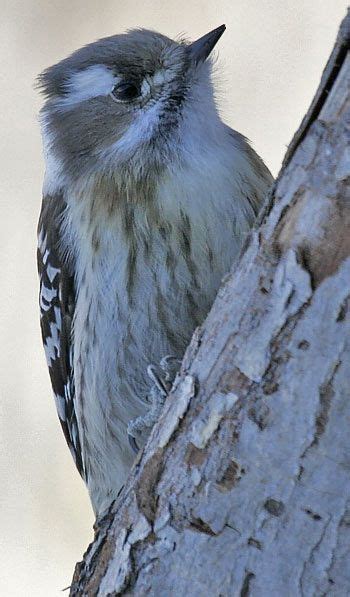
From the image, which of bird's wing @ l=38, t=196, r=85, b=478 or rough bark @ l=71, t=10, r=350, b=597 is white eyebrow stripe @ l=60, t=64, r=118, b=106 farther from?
rough bark @ l=71, t=10, r=350, b=597

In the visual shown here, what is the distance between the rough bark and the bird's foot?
70 cm

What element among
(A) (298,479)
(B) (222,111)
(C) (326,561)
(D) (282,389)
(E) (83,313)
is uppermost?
(B) (222,111)

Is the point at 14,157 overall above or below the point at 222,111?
above

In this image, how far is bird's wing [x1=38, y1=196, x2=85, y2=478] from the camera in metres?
2.84

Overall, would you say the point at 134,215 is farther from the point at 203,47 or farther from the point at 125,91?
the point at 203,47

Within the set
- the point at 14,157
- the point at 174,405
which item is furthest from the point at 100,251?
the point at 14,157

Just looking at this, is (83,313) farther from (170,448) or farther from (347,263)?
(347,263)

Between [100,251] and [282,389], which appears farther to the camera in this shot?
[100,251]

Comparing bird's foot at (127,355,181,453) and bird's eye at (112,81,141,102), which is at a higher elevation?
bird's eye at (112,81,141,102)

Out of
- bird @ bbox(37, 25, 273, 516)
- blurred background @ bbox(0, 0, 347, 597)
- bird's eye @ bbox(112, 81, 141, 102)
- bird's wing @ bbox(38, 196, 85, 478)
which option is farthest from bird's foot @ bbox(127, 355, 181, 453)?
blurred background @ bbox(0, 0, 347, 597)

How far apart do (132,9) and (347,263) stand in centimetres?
281

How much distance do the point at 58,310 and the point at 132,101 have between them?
2.11 ft

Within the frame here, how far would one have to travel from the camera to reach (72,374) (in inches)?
117

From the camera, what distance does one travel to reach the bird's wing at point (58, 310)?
2.84 metres
